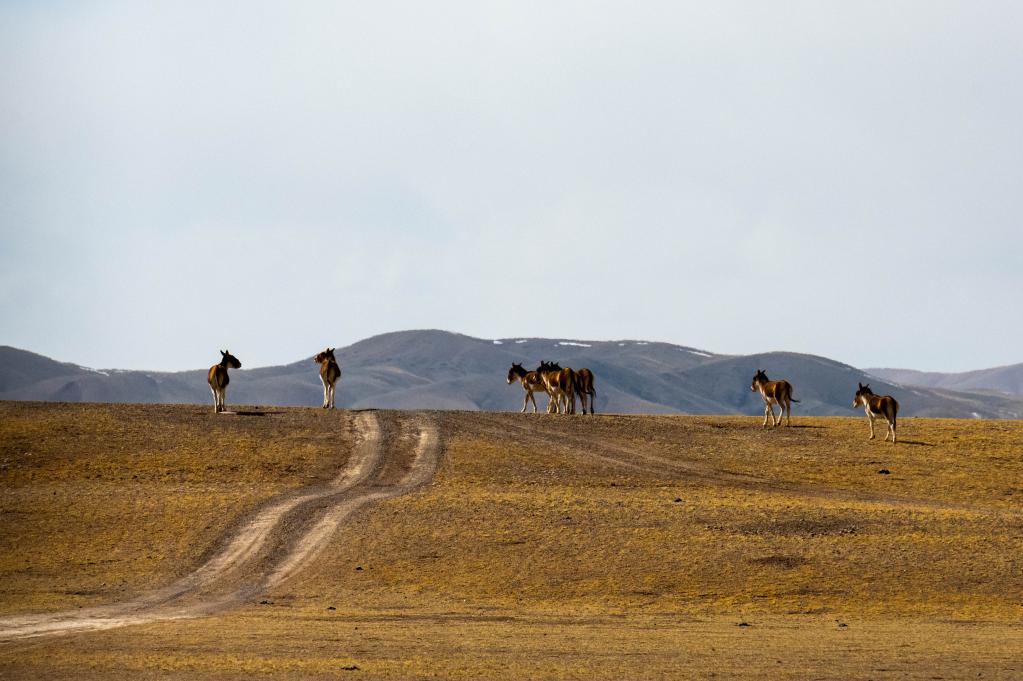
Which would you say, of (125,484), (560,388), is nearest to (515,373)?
(560,388)

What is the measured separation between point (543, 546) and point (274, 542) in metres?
8.60

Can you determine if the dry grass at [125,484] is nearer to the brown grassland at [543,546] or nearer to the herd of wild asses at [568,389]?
the brown grassland at [543,546]

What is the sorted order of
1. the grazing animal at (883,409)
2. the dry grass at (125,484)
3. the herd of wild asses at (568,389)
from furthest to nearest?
the herd of wild asses at (568,389)
the grazing animal at (883,409)
the dry grass at (125,484)

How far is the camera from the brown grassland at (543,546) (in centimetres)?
2664

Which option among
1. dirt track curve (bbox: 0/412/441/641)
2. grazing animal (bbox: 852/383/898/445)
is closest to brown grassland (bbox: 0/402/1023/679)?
dirt track curve (bbox: 0/412/441/641)

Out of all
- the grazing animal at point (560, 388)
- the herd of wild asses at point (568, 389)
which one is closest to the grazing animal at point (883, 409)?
the herd of wild asses at point (568, 389)

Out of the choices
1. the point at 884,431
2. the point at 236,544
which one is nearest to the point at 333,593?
the point at 236,544

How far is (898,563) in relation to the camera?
37469 mm

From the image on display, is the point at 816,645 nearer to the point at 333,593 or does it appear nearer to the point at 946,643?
the point at 946,643

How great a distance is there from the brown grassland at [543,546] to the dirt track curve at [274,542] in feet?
1.91

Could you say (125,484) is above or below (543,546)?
above

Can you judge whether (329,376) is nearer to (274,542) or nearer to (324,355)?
(324,355)

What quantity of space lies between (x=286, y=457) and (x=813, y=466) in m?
22.7

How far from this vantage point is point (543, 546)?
39250mm
